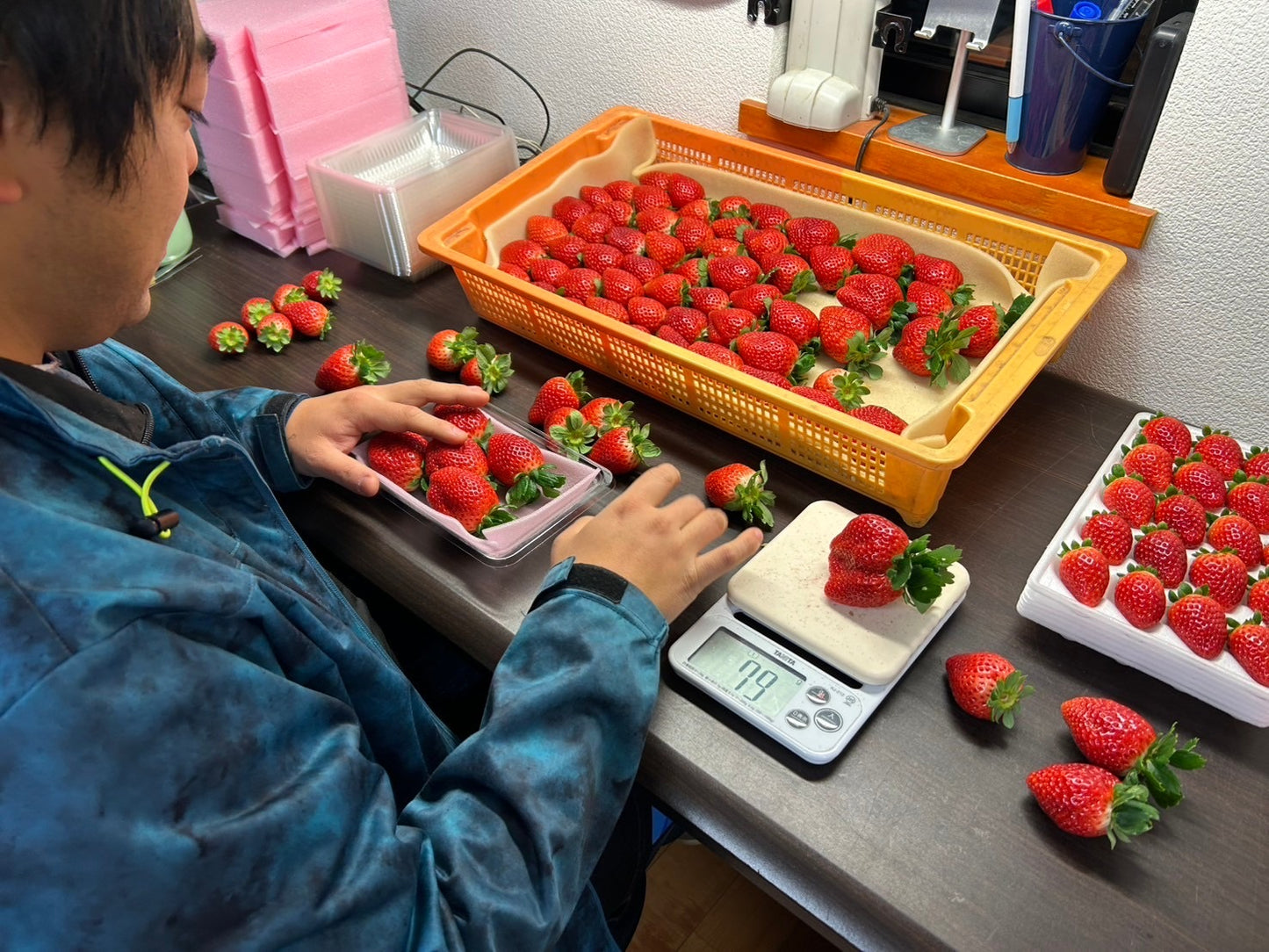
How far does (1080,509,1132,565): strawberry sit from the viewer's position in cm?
84

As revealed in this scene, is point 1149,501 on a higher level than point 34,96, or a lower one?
lower

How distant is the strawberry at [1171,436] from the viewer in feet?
3.13

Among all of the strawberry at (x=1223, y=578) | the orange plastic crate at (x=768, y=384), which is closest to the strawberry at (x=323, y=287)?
the orange plastic crate at (x=768, y=384)

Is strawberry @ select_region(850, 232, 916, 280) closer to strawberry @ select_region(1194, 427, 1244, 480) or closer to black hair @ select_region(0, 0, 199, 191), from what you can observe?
strawberry @ select_region(1194, 427, 1244, 480)

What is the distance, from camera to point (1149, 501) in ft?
2.90

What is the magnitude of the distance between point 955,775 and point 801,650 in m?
0.17

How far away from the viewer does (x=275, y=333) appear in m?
1.25

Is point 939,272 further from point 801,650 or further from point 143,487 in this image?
point 143,487

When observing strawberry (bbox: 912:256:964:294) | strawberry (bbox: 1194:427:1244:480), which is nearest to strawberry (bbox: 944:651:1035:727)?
strawberry (bbox: 1194:427:1244:480)

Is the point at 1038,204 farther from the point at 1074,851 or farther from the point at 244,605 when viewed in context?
the point at 244,605

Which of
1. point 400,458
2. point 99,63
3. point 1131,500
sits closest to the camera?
point 99,63

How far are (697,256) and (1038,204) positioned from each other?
47 centimetres

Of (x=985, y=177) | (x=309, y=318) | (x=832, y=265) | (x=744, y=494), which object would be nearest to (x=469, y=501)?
(x=744, y=494)

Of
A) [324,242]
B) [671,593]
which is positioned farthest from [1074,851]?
[324,242]
